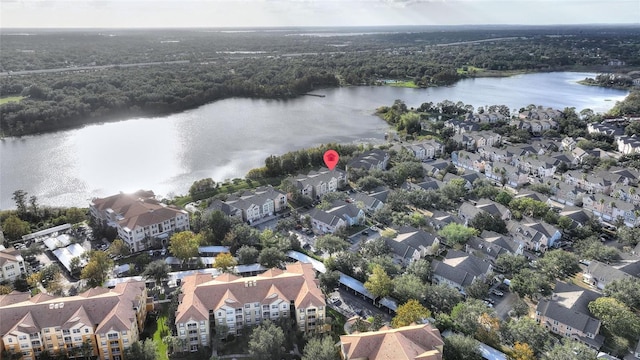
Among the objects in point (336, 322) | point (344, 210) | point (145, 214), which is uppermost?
point (145, 214)

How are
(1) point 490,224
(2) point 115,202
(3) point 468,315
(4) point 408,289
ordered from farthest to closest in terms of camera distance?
1. (2) point 115,202
2. (1) point 490,224
3. (4) point 408,289
4. (3) point 468,315

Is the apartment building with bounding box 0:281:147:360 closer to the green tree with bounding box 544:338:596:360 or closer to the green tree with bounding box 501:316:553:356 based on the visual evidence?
the green tree with bounding box 501:316:553:356

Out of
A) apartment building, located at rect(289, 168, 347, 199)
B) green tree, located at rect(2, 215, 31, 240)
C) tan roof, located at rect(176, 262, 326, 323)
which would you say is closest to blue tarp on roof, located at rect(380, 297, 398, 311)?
tan roof, located at rect(176, 262, 326, 323)

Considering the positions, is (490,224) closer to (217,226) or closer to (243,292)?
(243,292)

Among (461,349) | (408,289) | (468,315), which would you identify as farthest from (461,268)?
(461,349)

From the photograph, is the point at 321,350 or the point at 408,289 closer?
the point at 321,350

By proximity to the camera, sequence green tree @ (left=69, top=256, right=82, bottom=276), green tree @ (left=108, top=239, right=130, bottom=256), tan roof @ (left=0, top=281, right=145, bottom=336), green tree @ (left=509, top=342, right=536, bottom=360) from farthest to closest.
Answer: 1. green tree @ (left=108, top=239, right=130, bottom=256)
2. green tree @ (left=69, top=256, right=82, bottom=276)
3. tan roof @ (left=0, top=281, right=145, bottom=336)
4. green tree @ (left=509, top=342, right=536, bottom=360)

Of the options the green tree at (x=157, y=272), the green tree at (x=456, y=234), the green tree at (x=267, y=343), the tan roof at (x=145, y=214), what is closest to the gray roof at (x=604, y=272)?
the green tree at (x=456, y=234)

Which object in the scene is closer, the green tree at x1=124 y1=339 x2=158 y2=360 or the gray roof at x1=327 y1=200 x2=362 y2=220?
the green tree at x1=124 y1=339 x2=158 y2=360
